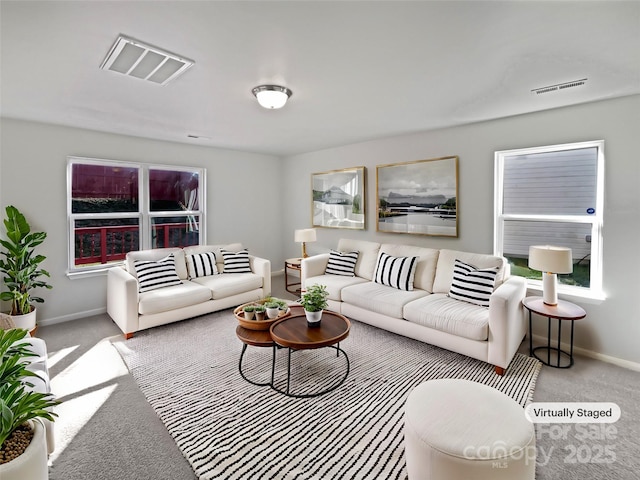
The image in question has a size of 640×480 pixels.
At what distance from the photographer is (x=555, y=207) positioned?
130 inches

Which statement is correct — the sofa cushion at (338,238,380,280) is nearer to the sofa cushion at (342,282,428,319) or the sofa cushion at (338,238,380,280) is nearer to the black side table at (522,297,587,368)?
the sofa cushion at (342,282,428,319)

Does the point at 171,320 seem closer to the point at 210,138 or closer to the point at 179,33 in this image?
the point at 210,138

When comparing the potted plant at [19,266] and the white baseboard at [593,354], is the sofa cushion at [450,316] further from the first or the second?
the potted plant at [19,266]

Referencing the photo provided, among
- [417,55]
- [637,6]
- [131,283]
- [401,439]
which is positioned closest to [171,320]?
[131,283]

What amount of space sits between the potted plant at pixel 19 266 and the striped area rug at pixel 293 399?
1.12m

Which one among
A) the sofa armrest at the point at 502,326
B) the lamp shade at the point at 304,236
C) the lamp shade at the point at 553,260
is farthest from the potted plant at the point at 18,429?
the lamp shade at the point at 304,236

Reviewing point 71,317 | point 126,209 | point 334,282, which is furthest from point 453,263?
point 71,317

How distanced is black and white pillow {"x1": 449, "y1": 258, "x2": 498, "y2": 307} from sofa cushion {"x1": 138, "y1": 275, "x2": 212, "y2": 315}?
2.99 metres

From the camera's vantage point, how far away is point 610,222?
9.46ft

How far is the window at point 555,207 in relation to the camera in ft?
10.0

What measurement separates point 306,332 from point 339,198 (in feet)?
10.3

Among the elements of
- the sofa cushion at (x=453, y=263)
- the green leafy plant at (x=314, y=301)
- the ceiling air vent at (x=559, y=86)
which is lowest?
the green leafy plant at (x=314, y=301)

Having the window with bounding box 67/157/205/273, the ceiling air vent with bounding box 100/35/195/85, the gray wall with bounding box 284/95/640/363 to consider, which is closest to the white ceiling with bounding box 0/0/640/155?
the ceiling air vent with bounding box 100/35/195/85

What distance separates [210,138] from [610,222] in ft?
15.7
